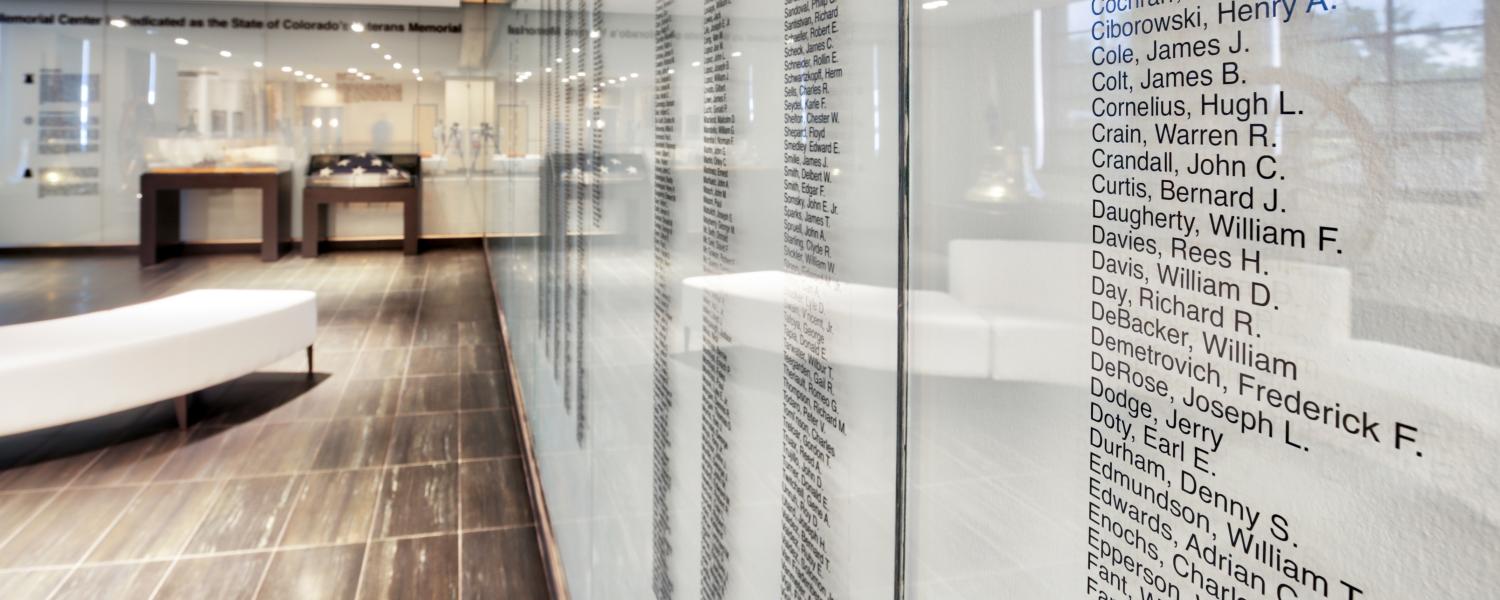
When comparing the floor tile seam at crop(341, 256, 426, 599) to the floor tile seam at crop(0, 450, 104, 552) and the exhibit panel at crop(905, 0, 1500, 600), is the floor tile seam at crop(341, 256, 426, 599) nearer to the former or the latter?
the floor tile seam at crop(0, 450, 104, 552)

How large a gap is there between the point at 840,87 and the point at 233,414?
4076mm

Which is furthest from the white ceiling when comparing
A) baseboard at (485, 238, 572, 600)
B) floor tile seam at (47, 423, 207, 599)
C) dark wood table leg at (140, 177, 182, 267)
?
floor tile seam at (47, 423, 207, 599)

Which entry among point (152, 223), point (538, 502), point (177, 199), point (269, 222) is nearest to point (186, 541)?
point (538, 502)

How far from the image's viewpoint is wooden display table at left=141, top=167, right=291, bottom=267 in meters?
9.03

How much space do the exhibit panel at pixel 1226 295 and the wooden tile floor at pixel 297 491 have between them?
85.8 inches

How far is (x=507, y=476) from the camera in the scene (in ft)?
10.5

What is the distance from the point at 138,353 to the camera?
3359 mm

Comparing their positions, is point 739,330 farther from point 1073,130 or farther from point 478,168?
point 478,168

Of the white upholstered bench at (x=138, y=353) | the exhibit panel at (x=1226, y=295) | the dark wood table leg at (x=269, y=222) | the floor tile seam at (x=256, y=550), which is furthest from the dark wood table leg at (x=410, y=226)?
the exhibit panel at (x=1226, y=295)

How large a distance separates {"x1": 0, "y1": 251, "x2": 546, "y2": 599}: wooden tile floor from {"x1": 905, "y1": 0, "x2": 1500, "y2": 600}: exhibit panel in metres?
2.18

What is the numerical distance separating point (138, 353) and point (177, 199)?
742cm

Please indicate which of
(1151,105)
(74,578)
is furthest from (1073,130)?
(74,578)

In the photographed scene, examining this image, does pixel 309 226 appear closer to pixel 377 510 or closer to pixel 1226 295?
pixel 377 510

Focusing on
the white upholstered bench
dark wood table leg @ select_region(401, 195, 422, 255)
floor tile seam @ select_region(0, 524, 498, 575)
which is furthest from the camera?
dark wood table leg @ select_region(401, 195, 422, 255)
